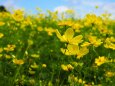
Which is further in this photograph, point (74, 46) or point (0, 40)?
point (0, 40)

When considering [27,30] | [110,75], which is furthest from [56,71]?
[27,30]

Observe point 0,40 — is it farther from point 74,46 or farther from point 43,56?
point 74,46

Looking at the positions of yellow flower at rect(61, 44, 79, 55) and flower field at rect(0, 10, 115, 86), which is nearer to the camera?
yellow flower at rect(61, 44, 79, 55)

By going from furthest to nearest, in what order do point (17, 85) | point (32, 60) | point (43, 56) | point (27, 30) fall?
point (27, 30)
point (43, 56)
point (32, 60)
point (17, 85)

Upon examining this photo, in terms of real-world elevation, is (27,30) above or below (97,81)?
above

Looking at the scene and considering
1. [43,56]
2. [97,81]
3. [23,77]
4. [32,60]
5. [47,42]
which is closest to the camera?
[23,77]

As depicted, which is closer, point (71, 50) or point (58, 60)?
point (71, 50)

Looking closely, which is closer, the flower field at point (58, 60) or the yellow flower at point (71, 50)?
the yellow flower at point (71, 50)

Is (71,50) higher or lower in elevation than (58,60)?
higher

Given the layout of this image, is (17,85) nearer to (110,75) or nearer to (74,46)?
(110,75)
